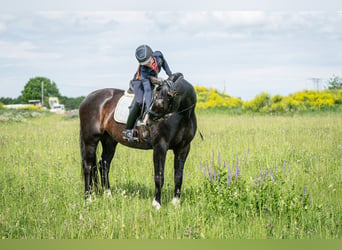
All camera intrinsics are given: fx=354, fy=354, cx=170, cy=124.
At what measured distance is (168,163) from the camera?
6918mm

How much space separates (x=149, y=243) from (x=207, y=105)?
12728 millimetres

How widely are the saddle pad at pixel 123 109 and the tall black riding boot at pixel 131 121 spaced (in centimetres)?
17

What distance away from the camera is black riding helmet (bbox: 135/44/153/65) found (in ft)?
15.1

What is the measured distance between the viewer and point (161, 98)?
460 centimetres

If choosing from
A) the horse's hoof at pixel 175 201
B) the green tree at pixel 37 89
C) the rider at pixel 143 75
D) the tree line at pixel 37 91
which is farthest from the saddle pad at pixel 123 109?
the green tree at pixel 37 89

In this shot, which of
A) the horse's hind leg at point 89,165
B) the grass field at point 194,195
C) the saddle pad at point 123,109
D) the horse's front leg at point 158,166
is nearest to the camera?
the grass field at point 194,195

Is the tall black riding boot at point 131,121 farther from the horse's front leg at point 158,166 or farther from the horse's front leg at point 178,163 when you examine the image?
the horse's front leg at point 178,163

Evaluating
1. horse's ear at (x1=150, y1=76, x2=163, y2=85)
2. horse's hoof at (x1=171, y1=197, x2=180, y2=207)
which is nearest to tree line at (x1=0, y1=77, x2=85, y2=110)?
horse's ear at (x1=150, y1=76, x2=163, y2=85)

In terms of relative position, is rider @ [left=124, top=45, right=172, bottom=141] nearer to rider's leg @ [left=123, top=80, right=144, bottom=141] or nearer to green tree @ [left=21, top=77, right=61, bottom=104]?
rider's leg @ [left=123, top=80, right=144, bottom=141]

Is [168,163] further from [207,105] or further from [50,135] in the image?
[207,105]

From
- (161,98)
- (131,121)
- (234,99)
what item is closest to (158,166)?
(131,121)

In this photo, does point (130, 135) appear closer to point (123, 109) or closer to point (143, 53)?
point (123, 109)

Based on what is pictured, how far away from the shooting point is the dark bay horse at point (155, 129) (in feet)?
15.4

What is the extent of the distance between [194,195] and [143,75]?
6.13 ft
